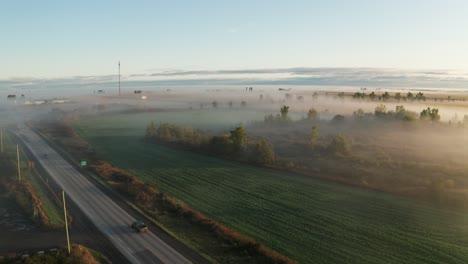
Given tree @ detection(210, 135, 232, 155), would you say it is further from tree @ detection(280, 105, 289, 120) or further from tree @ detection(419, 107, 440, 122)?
tree @ detection(419, 107, 440, 122)

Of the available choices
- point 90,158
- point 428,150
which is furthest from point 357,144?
point 90,158

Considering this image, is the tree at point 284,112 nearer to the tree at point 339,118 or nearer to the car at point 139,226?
the tree at point 339,118

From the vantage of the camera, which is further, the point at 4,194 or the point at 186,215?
the point at 4,194

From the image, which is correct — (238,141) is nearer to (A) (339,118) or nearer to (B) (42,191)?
(B) (42,191)

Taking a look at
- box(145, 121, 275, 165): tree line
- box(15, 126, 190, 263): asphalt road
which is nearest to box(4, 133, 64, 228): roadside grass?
box(15, 126, 190, 263): asphalt road

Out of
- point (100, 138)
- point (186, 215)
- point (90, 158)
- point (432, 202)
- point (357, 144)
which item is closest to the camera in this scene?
point (186, 215)

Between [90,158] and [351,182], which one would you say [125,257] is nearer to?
[351,182]

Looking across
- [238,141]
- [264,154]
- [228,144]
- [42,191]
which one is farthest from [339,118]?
[42,191]
